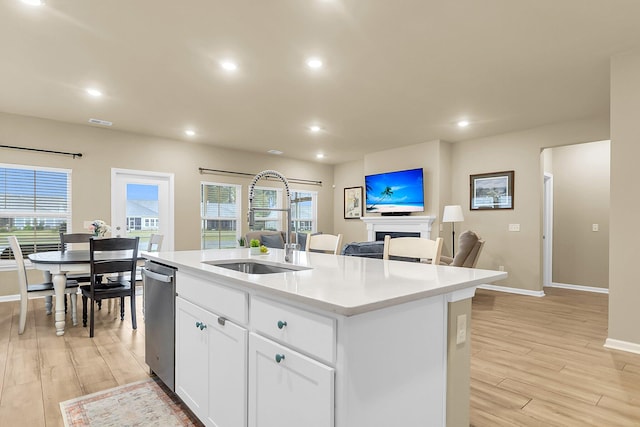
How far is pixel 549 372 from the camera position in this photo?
8.64 ft

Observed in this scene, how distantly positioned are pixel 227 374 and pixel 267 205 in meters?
6.26

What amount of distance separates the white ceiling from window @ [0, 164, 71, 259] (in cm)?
87

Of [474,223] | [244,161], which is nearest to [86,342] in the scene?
[244,161]

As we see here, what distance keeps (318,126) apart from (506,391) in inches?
168

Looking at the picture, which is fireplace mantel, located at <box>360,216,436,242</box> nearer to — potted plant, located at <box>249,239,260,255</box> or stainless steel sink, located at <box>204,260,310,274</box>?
potted plant, located at <box>249,239,260,255</box>

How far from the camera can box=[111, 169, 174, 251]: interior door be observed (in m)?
5.74

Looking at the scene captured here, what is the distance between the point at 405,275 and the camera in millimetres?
1598

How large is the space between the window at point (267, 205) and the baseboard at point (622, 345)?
19.1 feet

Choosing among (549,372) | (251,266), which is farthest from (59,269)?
(549,372)

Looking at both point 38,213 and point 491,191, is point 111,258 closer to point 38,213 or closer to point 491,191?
point 38,213

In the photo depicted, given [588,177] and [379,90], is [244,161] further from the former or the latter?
[588,177]

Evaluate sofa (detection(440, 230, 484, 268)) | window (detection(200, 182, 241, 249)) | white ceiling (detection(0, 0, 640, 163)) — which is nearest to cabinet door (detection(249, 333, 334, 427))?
white ceiling (detection(0, 0, 640, 163))

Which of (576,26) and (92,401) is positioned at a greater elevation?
(576,26)

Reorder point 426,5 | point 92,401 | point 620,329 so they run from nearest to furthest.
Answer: point 92,401 → point 426,5 → point 620,329
